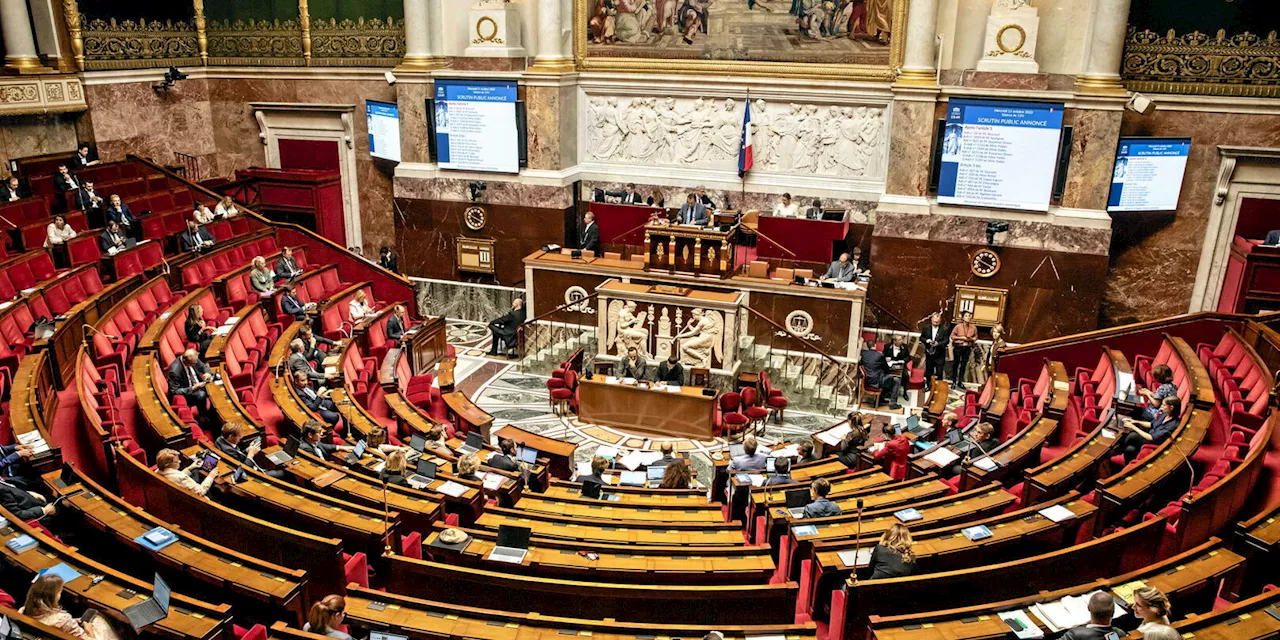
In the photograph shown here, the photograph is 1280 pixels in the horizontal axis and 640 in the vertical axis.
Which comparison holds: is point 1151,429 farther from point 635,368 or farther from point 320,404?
point 320,404

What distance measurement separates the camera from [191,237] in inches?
535

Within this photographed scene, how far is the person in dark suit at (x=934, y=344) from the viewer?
12977 mm

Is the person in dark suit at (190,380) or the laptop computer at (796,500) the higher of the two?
the person in dark suit at (190,380)

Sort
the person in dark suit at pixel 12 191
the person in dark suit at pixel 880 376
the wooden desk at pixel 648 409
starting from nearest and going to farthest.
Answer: the wooden desk at pixel 648 409 < the person in dark suit at pixel 880 376 < the person in dark suit at pixel 12 191

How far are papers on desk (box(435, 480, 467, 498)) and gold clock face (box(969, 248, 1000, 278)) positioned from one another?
9455 mm

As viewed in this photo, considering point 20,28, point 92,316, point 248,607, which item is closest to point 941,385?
point 248,607

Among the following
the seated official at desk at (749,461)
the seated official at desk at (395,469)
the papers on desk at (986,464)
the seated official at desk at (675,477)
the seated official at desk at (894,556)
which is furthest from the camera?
the seated official at desk at (749,461)

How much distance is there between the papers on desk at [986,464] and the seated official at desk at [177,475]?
669cm

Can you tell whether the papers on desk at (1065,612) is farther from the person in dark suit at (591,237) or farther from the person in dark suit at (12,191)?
the person in dark suit at (12,191)

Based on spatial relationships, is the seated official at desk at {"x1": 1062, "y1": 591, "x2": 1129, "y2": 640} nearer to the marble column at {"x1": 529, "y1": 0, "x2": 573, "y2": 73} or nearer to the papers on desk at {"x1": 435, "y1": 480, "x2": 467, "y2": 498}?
the papers on desk at {"x1": 435, "y1": 480, "x2": 467, "y2": 498}

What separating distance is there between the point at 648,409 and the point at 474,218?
6318mm

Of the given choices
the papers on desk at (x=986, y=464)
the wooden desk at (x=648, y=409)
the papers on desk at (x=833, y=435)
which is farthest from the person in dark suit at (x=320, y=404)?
the papers on desk at (x=986, y=464)

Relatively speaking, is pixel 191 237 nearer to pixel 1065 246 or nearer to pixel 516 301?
pixel 516 301

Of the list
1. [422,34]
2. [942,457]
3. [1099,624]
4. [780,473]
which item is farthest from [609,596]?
[422,34]
